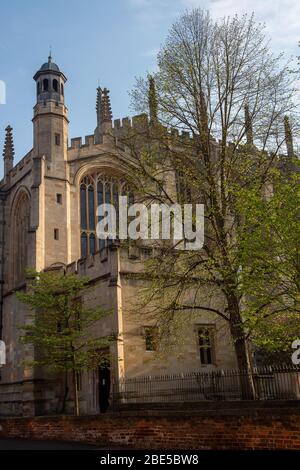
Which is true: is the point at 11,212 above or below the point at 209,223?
above

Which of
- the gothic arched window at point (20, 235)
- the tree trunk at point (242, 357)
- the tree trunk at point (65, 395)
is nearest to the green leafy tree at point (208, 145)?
the tree trunk at point (242, 357)

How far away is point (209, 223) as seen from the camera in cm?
1722

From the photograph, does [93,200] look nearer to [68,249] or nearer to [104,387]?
[68,249]

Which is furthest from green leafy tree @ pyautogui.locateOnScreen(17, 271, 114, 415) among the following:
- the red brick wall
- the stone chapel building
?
the red brick wall

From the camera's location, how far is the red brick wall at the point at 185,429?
9453 mm

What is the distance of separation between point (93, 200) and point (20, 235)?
5.43 metres

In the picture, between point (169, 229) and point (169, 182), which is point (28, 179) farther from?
point (169, 229)

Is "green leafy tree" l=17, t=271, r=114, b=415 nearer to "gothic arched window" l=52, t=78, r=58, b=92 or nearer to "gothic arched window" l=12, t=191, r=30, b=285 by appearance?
"gothic arched window" l=12, t=191, r=30, b=285

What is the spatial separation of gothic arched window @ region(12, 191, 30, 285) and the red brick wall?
17.7 meters

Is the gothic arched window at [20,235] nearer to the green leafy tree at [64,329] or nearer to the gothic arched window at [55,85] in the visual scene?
the gothic arched window at [55,85]

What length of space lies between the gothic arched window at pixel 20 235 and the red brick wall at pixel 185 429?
1771 centimetres

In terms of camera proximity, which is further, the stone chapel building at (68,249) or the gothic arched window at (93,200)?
the gothic arched window at (93,200)

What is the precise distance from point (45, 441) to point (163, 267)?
6019 millimetres
